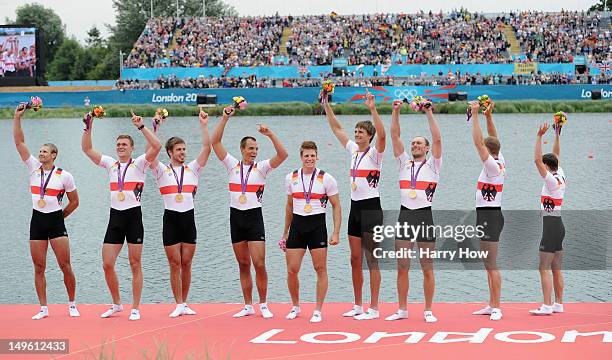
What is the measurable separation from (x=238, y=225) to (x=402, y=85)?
Answer: 51.3 meters

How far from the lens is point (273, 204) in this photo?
84.9 feet

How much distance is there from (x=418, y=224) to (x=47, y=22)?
404ft

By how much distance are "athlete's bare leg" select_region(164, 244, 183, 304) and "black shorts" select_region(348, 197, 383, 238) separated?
86.8 inches

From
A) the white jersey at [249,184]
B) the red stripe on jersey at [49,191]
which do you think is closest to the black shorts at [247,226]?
the white jersey at [249,184]

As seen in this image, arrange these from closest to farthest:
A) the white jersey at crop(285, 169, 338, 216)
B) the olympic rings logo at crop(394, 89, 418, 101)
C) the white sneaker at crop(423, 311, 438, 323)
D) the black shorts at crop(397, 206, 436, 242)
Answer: the white sneaker at crop(423, 311, 438, 323)
the black shorts at crop(397, 206, 436, 242)
the white jersey at crop(285, 169, 338, 216)
the olympic rings logo at crop(394, 89, 418, 101)

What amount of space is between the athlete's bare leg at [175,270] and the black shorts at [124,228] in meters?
0.42

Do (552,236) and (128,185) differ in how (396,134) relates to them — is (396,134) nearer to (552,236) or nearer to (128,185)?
(552,236)

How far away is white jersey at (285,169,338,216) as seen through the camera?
1195 cm

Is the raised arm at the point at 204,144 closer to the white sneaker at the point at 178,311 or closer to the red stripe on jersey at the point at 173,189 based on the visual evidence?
the red stripe on jersey at the point at 173,189

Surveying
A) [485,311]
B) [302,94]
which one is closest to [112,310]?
[485,311]

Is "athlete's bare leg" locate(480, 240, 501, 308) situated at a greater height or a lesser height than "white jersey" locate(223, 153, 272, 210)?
lesser

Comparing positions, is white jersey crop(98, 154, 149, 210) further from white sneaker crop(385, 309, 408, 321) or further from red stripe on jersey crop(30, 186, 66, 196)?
white sneaker crop(385, 309, 408, 321)

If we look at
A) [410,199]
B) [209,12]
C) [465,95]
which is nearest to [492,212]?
[410,199]

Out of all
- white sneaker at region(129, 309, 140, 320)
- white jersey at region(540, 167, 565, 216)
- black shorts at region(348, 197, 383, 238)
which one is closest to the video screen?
white sneaker at region(129, 309, 140, 320)
